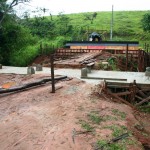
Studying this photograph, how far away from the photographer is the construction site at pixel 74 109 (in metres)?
10.9

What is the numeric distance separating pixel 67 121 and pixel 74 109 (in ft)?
4.58

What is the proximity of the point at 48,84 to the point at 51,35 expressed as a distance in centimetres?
2838

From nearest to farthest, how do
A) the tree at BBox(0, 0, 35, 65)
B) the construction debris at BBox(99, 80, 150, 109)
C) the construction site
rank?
the construction site < the construction debris at BBox(99, 80, 150, 109) < the tree at BBox(0, 0, 35, 65)

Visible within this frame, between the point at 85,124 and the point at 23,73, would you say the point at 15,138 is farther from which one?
the point at 23,73

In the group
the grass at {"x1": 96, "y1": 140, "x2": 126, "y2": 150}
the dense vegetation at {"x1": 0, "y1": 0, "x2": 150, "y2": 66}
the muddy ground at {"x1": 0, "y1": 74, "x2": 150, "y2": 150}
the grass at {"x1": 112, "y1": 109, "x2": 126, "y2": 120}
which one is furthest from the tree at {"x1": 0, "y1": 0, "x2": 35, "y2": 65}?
the grass at {"x1": 96, "y1": 140, "x2": 126, "y2": 150}

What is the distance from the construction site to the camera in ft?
35.8

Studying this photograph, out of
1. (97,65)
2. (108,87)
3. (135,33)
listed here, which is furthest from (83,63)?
(135,33)

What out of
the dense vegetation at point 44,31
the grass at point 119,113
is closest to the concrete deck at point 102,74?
the grass at point 119,113

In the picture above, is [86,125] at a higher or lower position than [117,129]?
higher

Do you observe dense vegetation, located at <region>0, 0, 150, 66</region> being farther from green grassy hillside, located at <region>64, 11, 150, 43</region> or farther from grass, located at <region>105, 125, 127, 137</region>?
grass, located at <region>105, 125, 127, 137</region>

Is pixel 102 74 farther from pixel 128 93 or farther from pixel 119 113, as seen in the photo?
pixel 119 113

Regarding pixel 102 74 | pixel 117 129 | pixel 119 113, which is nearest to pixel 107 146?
pixel 117 129

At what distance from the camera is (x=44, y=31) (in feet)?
147

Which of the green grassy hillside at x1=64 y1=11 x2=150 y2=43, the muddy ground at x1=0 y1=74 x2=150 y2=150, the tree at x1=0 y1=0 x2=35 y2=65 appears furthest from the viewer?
the green grassy hillside at x1=64 y1=11 x2=150 y2=43
